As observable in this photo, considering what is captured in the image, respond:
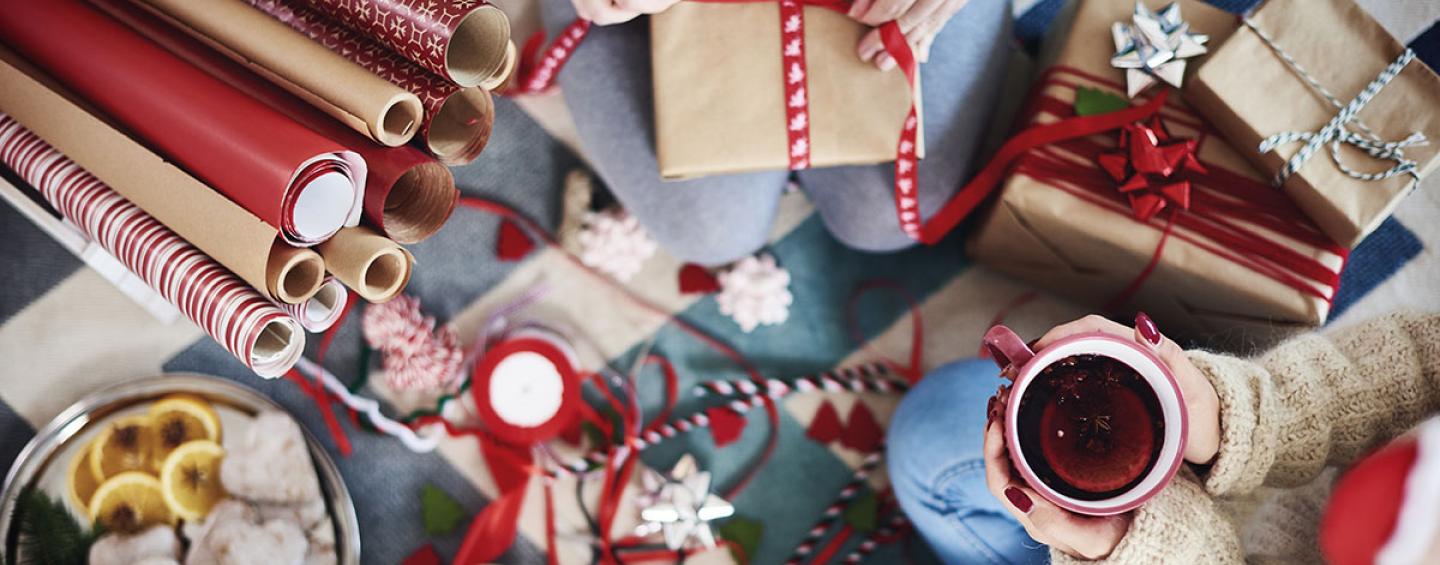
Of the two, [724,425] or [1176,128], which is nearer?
[1176,128]

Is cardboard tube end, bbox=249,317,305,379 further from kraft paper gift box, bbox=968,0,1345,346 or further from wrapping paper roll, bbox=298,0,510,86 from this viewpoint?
kraft paper gift box, bbox=968,0,1345,346

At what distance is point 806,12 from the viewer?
3.06 ft

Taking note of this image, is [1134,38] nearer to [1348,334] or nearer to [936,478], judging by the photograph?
[1348,334]

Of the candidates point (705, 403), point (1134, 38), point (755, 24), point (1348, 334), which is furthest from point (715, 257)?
point (1348, 334)

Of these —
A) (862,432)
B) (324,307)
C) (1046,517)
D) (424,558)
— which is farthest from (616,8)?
(424,558)

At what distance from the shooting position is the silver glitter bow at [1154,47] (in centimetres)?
96

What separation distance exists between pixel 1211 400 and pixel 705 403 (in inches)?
28.3

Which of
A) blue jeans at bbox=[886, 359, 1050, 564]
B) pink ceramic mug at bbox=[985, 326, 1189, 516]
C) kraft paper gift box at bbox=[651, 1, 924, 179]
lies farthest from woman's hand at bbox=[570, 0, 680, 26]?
blue jeans at bbox=[886, 359, 1050, 564]

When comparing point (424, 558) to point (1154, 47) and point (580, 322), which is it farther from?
point (1154, 47)

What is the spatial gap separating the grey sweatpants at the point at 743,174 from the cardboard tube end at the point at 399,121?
18.3 inches

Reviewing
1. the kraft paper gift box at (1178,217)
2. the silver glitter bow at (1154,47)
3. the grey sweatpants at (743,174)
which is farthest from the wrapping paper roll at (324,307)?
the silver glitter bow at (1154,47)

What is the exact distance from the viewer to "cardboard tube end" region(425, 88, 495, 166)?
66 centimetres

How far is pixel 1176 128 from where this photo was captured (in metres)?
0.99

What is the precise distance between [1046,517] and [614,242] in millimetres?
728
